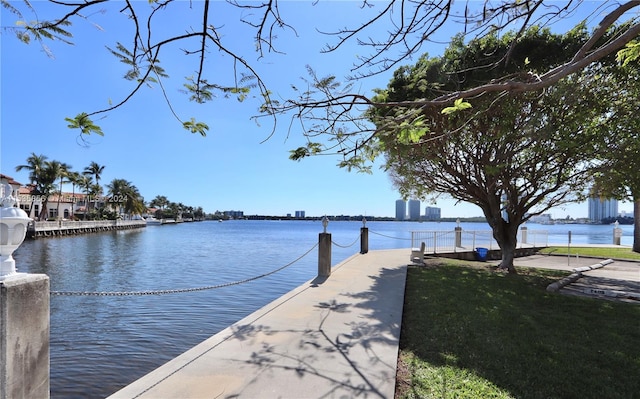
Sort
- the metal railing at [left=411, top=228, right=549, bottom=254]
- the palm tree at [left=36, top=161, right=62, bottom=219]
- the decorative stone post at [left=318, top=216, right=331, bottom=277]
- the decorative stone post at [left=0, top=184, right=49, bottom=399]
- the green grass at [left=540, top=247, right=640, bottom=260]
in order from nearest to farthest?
the decorative stone post at [left=0, top=184, right=49, bottom=399], the decorative stone post at [left=318, top=216, right=331, bottom=277], the green grass at [left=540, top=247, right=640, bottom=260], the metal railing at [left=411, top=228, right=549, bottom=254], the palm tree at [left=36, top=161, right=62, bottom=219]

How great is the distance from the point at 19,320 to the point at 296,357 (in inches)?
117

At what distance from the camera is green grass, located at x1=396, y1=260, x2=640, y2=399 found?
374cm

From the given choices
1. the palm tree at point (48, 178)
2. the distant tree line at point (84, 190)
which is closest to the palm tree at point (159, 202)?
the distant tree line at point (84, 190)

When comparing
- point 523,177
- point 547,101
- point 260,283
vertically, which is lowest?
point 260,283

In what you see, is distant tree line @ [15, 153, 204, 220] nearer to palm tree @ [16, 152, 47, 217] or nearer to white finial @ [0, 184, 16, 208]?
palm tree @ [16, 152, 47, 217]

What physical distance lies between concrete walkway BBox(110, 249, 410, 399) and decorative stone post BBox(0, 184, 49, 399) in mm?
1144

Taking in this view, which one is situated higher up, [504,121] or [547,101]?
[547,101]

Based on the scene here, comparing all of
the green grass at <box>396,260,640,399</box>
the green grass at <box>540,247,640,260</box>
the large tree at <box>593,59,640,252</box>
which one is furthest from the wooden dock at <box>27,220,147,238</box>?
the green grass at <box>540,247,640,260</box>

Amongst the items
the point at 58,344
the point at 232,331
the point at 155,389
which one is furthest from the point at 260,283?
the point at 155,389

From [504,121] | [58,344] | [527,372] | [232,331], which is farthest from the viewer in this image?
[504,121]

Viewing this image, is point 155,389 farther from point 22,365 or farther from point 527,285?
point 527,285

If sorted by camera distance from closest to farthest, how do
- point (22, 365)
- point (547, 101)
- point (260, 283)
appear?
point (22, 365)
point (547, 101)
point (260, 283)

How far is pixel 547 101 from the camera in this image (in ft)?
31.2

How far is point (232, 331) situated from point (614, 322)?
22.6ft
